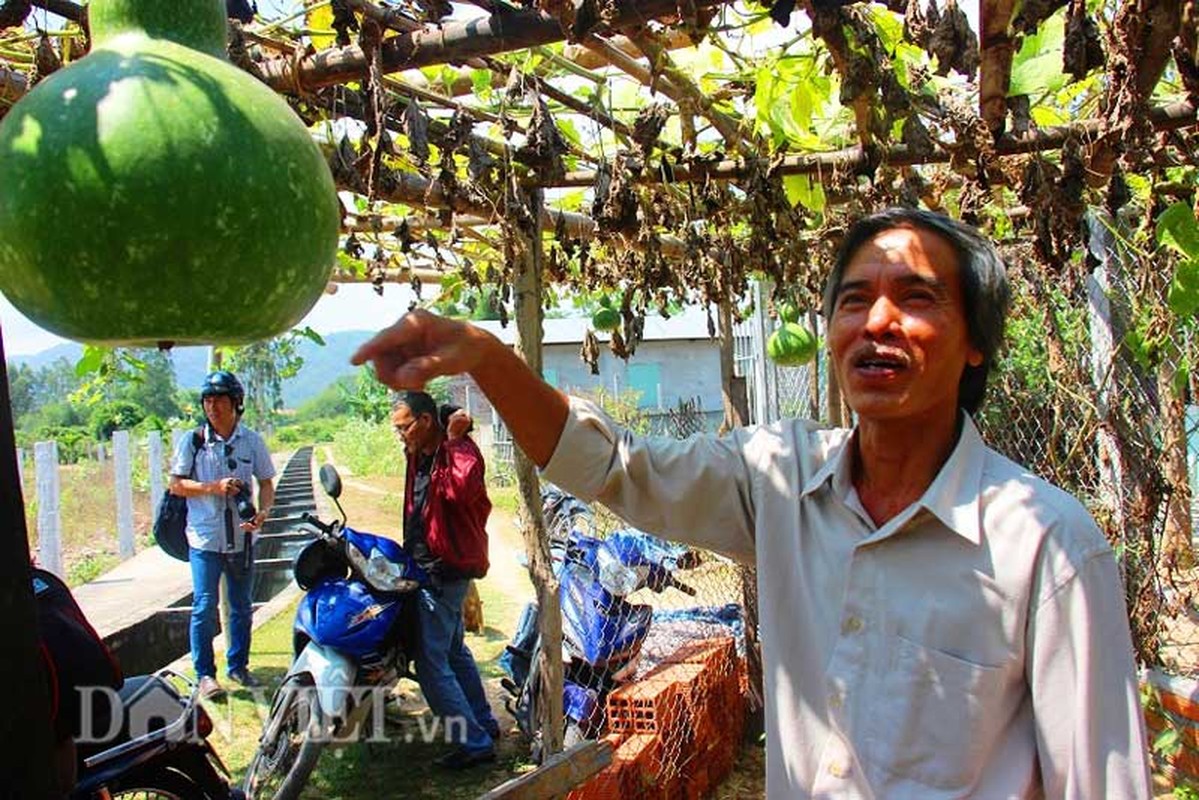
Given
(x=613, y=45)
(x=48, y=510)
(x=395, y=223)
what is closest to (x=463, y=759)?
(x=395, y=223)

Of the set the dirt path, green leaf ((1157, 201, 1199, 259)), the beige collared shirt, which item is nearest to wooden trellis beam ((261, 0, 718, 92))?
the beige collared shirt

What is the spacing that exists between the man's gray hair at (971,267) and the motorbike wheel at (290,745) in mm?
3272

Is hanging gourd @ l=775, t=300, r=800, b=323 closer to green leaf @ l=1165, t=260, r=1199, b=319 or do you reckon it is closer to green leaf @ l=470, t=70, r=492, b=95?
green leaf @ l=470, t=70, r=492, b=95

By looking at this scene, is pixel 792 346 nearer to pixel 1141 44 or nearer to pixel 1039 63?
pixel 1039 63

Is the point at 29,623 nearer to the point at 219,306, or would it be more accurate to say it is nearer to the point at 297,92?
the point at 219,306

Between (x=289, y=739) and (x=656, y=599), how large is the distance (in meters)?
3.81

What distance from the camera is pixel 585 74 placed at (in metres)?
3.46

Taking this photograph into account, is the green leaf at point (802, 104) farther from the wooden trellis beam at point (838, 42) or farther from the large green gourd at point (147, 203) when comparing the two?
the large green gourd at point (147, 203)

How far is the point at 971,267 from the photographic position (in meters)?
1.71

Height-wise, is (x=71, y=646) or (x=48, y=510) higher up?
(x=71, y=646)

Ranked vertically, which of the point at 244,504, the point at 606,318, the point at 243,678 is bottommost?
the point at 243,678

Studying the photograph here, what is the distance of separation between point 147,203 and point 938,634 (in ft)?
3.96

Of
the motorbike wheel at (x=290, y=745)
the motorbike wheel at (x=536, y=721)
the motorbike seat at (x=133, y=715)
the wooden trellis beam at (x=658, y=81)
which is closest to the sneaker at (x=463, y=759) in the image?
the motorbike wheel at (x=536, y=721)

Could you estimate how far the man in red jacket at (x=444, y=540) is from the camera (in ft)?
15.7
